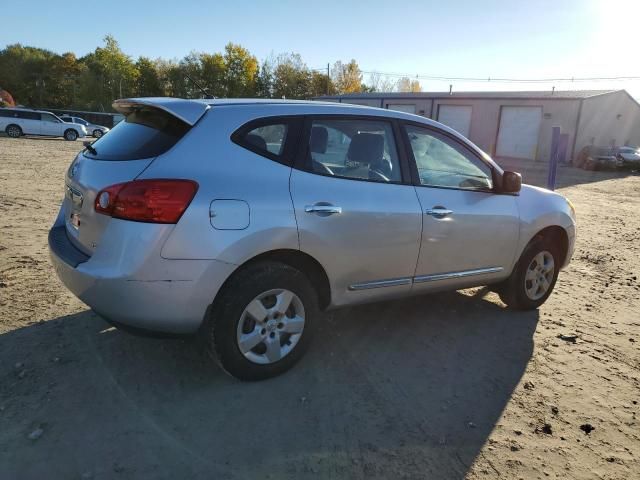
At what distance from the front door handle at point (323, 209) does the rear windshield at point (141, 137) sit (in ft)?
2.96

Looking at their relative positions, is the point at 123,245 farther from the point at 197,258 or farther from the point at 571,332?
the point at 571,332

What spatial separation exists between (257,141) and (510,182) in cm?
233

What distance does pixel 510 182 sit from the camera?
A: 14.1 ft

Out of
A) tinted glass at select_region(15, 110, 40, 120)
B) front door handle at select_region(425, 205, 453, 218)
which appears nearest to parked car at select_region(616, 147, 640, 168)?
front door handle at select_region(425, 205, 453, 218)

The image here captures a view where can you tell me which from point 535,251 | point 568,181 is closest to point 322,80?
point 568,181

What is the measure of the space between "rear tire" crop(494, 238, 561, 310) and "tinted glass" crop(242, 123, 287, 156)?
2.65 metres

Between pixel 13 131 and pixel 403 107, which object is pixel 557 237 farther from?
pixel 403 107

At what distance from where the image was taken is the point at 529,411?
319 cm

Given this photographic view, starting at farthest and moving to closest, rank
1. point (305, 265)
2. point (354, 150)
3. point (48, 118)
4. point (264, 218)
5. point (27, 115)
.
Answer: point (48, 118)
point (27, 115)
point (354, 150)
point (305, 265)
point (264, 218)

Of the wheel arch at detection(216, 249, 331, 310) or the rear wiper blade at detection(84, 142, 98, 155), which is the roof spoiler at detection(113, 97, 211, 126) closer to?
the rear wiper blade at detection(84, 142, 98, 155)

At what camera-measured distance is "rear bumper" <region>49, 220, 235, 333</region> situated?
2.78 meters

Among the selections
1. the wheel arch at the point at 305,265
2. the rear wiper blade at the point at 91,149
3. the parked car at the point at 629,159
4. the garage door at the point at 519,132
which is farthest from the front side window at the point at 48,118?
the parked car at the point at 629,159

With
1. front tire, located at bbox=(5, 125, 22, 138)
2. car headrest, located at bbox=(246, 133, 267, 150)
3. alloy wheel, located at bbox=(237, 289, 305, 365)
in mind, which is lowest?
alloy wheel, located at bbox=(237, 289, 305, 365)

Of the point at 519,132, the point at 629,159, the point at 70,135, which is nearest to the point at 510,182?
the point at 629,159
